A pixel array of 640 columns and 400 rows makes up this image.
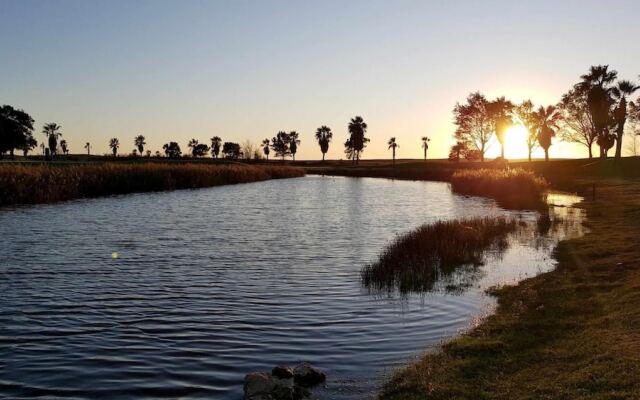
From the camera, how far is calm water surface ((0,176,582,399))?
30.7 feet

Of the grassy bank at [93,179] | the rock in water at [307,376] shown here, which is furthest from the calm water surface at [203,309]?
the grassy bank at [93,179]

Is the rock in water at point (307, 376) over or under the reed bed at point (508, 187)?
under

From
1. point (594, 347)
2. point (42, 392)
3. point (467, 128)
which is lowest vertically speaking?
point (42, 392)

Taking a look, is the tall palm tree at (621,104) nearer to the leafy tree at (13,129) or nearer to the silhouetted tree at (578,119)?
the silhouetted tree at (578,119)

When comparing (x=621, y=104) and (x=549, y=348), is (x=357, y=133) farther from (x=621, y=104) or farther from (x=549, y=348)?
(x=549, y=348)

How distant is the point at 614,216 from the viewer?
30.4 metres

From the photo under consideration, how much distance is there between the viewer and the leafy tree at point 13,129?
113 metres

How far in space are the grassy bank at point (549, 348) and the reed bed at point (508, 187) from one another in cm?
2941

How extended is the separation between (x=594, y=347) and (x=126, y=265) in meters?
15.0

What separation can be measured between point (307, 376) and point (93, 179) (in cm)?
4814

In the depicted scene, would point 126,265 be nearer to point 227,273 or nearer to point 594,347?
point 227,273

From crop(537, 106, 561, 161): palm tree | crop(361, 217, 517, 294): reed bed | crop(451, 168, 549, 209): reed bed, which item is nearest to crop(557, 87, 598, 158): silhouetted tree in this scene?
crop(537, 106, 561, 161): palm tree

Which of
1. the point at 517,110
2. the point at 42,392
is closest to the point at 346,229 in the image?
the point at 42,392

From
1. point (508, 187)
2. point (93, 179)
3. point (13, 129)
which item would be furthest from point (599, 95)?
point (13, 129)
